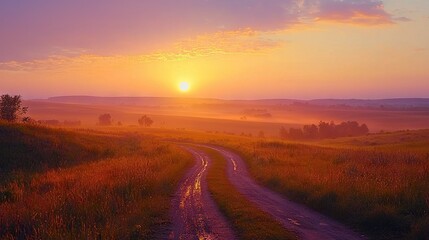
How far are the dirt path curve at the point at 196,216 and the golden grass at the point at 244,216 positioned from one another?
1.23ft

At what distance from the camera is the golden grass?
13.6m

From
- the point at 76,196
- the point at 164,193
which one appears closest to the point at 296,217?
the point at 164,193

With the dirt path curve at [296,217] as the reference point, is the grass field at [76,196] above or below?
above

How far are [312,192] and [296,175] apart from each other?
16.2 ft

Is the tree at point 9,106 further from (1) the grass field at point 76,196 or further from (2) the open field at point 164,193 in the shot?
(2) the open field at point 164,193

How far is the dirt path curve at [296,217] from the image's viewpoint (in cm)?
1404

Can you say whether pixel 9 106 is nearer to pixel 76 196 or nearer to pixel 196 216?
pixel 76 196

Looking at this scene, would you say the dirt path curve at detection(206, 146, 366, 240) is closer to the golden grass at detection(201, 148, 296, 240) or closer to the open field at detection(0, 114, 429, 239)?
the golden grass at detection(201, 148, 296, 240)

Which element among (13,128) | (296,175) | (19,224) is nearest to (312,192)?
(296,175)

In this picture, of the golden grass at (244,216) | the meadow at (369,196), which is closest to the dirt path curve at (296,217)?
the golden grass at (244,216)

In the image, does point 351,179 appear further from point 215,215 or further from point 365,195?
point 215,215

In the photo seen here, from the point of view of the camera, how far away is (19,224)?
1417cm

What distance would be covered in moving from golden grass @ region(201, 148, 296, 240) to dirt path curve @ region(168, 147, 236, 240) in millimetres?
375

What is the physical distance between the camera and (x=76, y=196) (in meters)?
17.4
